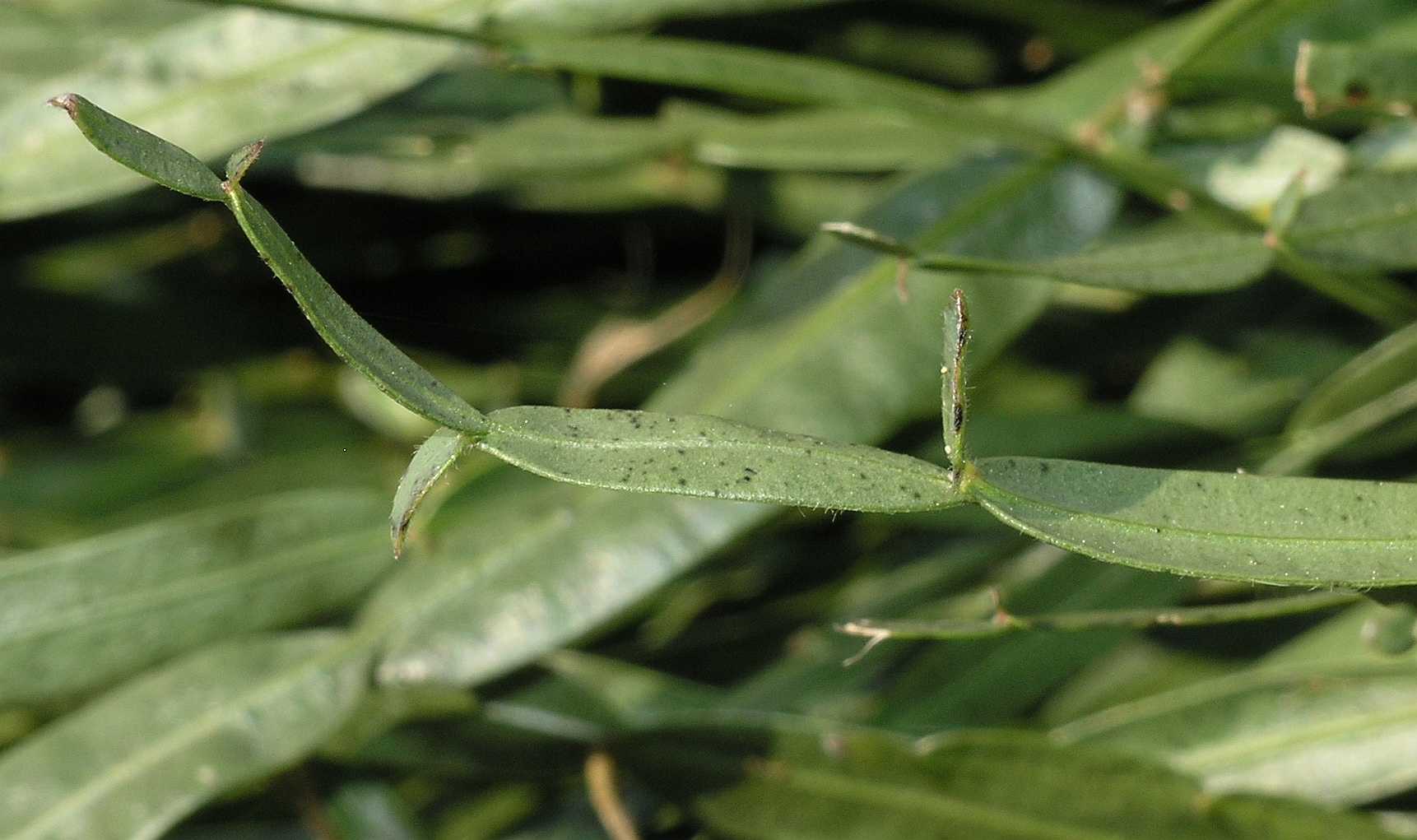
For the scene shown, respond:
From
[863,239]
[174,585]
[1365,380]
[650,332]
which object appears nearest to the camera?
[863,239]

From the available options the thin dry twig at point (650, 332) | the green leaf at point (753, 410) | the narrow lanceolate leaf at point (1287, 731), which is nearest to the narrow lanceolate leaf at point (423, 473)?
the green leaf at point (753, 410)

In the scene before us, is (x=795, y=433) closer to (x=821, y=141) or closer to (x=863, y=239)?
(x=863, y=239)

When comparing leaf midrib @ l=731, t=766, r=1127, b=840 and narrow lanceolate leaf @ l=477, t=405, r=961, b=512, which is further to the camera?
leaf midrib @ l=731, t=766, r=1127, b=840

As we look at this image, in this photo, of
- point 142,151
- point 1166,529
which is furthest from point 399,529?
point 1166,529

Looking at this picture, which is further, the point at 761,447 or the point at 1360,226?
the point at 1360,226

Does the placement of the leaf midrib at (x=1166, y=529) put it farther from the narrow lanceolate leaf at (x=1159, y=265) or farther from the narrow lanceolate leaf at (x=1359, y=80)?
the narrow lanceolate leaf at (x=1359, y=80)

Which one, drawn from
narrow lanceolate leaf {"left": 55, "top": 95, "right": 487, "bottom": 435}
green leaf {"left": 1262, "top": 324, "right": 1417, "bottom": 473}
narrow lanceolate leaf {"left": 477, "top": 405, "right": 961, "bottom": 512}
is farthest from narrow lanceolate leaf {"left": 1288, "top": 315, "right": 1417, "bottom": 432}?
narrow lanceolate leaf {"left": 55, "top": 95, "right": 487, "bottom": 435}

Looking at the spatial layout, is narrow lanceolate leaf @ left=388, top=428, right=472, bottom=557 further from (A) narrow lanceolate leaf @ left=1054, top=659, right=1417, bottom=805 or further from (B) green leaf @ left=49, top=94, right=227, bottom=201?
(A) narrow lanceolate leaf @ left=1054, top=659, right=1417, bottom=805
